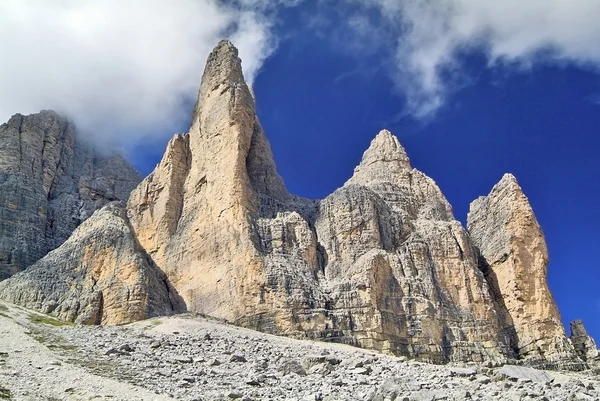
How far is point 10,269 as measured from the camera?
8362 centimetres

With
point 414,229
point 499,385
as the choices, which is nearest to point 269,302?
point 414,229

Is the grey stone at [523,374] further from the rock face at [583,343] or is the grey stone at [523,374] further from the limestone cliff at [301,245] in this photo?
the rock face at [583,343]

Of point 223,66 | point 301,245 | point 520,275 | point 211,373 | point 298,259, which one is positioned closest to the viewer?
point 211,373

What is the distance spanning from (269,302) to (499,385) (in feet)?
129

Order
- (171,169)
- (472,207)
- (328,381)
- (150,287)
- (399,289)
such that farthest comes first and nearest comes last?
(472,207) < (171,169) < (399,289) < (150,287) < (328,381)

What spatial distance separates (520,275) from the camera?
83625 mm

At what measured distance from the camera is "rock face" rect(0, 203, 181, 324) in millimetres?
67938

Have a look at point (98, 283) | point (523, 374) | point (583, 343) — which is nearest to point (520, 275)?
point (583, 343)

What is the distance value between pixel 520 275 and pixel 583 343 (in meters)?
9.83

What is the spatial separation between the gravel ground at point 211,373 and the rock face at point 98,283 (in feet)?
34.0

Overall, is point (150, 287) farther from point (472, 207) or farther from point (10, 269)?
point (472, 207)

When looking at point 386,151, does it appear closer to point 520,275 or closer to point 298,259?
point 520,275

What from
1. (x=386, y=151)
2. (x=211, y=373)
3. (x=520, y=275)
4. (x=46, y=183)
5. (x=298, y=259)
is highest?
(x=386, y=151)

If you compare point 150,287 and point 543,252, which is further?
point 543,252
